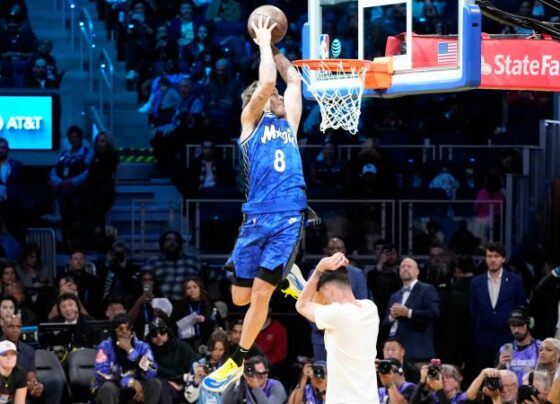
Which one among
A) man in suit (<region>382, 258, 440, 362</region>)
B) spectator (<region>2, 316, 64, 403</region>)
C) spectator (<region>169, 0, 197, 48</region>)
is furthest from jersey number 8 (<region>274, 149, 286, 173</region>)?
spectator (<region>169, 0, 197, 48</region>)

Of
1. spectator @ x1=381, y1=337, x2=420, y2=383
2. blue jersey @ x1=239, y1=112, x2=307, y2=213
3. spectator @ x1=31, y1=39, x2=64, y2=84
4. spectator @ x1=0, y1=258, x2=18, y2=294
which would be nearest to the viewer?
blue jersey @ x1=239, y1=112, x2=307, y2=213

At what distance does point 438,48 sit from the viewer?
1230 cm

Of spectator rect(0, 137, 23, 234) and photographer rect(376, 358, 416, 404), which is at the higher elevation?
spectator rect(0, 137, 23, 234)

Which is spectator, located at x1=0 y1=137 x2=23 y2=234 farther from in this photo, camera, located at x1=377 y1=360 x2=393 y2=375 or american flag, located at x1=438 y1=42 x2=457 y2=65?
american flag, located at x1=438 y1=42 x2=457 y2=65

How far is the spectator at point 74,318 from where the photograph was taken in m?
16.9

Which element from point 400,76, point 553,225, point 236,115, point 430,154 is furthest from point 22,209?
point 400,76

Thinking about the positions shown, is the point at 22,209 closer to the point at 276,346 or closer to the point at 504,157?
the point at 276,346

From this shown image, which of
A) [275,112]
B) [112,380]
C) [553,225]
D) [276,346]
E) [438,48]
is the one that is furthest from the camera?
[553,225]

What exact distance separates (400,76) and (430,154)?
8555 mm

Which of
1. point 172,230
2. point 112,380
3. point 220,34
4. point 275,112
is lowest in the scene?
point 112,380

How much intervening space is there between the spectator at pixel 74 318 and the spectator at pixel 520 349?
15.2 ft

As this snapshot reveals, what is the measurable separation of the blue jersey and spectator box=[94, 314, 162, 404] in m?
5.64

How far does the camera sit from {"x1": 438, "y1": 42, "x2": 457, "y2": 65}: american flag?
12.1 meters

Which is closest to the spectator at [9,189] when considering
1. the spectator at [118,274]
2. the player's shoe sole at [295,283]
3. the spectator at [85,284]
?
the spectator at [118,274]
